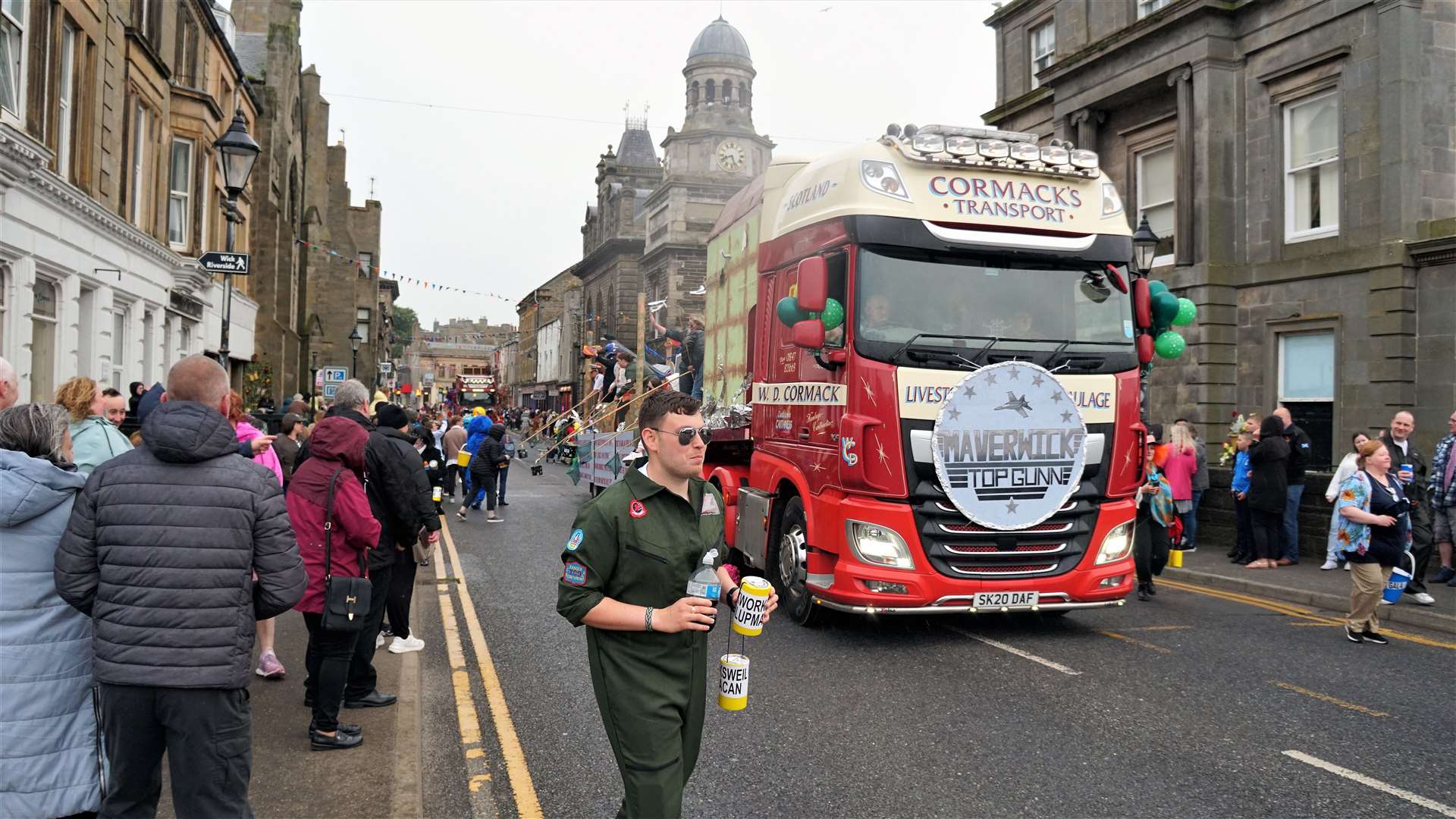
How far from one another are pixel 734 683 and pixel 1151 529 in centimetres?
790

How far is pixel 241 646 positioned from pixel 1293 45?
19431 millimetres

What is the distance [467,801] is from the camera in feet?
15.2

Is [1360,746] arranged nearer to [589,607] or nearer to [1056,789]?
[1056,789]

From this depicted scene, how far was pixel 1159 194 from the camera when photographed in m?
20.2

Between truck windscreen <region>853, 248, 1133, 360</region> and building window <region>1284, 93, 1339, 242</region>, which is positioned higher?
building window <region>1284, 93, 1339, 242</region>

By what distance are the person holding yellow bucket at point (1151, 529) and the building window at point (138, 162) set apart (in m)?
16.7

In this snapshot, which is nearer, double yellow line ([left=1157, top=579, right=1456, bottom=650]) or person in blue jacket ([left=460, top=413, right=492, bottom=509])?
double yellow line ([left=1157, top=579, right=1456, bottom=650])

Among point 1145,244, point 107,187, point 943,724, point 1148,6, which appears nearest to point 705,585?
point 943,724

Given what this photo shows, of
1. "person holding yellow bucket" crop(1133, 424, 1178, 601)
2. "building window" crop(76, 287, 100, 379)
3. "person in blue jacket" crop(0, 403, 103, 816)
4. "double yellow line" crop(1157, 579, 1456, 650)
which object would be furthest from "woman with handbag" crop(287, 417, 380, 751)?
"building window" crop(76, 287, 100, 379)

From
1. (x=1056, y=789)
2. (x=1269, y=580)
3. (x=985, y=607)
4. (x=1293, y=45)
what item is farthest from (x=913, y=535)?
(x=1293, y=45)

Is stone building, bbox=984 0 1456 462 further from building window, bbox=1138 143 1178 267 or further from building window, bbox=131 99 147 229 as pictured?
building window, bbox=131 99 147 229

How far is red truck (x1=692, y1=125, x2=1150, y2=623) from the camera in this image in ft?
23.4

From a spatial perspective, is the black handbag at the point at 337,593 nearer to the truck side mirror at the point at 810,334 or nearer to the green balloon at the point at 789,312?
the truck side mirror at the point at 810,334

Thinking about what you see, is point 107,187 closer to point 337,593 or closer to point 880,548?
point 337,593
